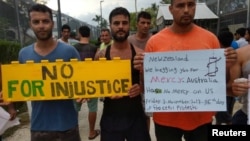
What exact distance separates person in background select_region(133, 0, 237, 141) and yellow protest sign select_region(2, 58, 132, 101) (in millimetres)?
300

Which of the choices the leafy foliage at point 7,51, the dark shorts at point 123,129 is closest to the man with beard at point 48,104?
the dark shorts at point 123,129

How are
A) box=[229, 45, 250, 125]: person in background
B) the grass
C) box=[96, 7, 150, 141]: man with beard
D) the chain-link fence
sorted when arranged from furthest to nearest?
the chain-link fence → the grass → box=[96, 7, 150, 141]: man with beard → box=[229, 45, 250, 125]: person in background

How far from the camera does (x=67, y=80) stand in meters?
3.21

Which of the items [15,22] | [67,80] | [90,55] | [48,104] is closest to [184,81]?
[67,80]

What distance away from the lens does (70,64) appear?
10.5 feet

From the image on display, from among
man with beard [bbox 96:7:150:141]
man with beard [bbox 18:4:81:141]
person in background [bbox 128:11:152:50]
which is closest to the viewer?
man with beard [bbox 18:4:81:141]

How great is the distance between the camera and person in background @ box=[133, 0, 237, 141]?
2.92 metres

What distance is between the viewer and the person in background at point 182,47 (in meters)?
2.92

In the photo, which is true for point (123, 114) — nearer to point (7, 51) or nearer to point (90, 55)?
point (90, 55)

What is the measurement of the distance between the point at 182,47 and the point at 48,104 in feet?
4.27

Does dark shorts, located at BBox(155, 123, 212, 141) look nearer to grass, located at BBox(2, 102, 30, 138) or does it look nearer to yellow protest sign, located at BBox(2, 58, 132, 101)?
yellow protest sign, located at BBox(2, 58, 132, 101)

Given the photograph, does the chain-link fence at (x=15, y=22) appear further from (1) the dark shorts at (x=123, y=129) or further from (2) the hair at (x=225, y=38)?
(1) the dark shorts at (x=123, y=129)

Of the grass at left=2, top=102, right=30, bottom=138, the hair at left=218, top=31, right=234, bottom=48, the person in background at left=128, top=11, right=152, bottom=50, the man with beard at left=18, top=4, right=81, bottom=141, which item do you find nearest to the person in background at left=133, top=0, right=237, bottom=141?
the man with beard at left=18, top=4, right=81, bottom=141

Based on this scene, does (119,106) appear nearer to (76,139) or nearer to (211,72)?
(76,139)
